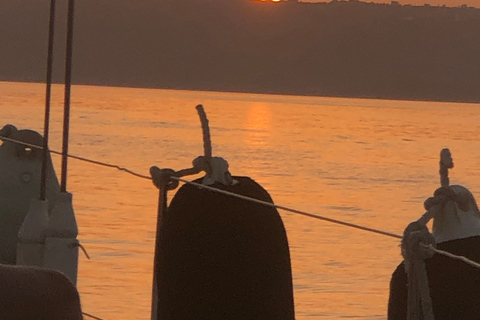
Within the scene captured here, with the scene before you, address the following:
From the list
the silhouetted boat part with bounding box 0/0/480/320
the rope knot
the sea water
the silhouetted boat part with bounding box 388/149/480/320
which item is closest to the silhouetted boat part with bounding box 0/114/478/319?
the silhouetted boat part with bounding box 0/0/480/320

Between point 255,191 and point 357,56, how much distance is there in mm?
96640

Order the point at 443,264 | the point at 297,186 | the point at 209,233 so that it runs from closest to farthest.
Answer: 1. the point at 443,264
2. the point at 209,233
3. the point at 297,186

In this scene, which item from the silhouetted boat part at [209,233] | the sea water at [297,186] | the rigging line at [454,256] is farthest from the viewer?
the sea water at [297,186]

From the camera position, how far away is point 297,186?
29.8 m

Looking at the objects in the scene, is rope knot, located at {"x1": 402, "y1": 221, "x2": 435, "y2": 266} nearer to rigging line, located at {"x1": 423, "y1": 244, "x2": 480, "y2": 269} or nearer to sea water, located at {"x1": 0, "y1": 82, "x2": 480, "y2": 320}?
rigging line, located at {"x1": 423, "y1": 244, "x2": 480, "y2": 269}

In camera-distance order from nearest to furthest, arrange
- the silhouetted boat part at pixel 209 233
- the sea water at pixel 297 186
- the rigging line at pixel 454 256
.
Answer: the rigging line at pixel 454 256 → the silhouetted boat part at pixel 209 233 → the sea water at pixel 297 186

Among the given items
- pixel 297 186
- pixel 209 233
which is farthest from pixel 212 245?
pixel 297 186

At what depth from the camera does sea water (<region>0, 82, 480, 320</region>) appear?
14227 mm

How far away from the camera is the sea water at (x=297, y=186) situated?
14.2 meters

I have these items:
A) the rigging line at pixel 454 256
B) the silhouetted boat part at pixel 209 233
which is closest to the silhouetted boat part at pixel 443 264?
the rigging line at pixel 454 256

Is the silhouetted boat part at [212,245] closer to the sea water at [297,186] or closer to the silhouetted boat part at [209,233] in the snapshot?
the silhouetted boat part at [209,233]

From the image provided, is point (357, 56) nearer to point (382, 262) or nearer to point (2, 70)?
point (2, 70)

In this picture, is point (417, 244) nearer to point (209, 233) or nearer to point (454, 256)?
point (454, 256)

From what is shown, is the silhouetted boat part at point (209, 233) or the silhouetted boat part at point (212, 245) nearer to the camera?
the silhouetted boat part at point (212, 245)
